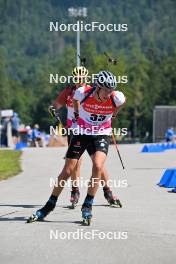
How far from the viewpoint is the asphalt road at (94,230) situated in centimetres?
722

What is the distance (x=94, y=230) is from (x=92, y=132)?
5.07 feet

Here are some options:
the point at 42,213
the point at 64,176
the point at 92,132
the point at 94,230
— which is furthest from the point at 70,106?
the point at 94,230

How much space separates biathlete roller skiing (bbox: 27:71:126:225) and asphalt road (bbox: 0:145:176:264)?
1.25 ft

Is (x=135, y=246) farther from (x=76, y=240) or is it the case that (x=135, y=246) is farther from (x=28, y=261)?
(x=28, y=261)

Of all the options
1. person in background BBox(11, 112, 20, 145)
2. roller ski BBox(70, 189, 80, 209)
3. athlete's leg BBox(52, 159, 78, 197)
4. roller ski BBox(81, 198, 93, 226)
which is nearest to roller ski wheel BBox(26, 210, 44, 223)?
athlete's leg BBox(52, 159, 78, 197)

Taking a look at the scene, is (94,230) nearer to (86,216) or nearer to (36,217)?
(86,216)

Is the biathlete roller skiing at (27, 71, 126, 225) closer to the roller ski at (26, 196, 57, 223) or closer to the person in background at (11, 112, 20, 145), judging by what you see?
the roller ski at (26, 196, 57, 223)

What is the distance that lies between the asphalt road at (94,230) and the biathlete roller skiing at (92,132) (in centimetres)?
38

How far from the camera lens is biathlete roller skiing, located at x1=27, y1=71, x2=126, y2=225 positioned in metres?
9.34

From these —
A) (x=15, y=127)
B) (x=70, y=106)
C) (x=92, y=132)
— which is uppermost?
(x=70, y=106)

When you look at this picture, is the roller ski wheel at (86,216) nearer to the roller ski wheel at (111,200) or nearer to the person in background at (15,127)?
the roller ski wheel at (111,200)

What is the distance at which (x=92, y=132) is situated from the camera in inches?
381

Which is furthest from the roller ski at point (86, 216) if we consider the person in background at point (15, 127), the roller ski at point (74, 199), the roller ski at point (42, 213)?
the person in background at point (15, 127)

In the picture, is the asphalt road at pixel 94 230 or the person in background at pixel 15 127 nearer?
the asphalt road at pixel 94 230
